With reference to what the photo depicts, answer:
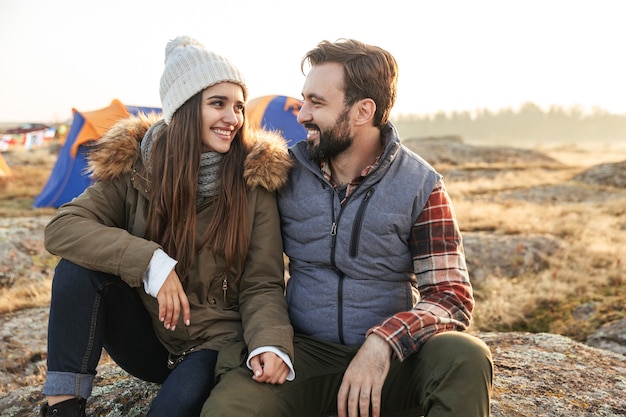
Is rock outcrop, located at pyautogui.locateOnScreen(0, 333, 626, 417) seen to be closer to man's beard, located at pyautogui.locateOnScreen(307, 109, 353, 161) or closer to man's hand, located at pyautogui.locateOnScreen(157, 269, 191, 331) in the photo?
man's hand, located at pyautogui.locateOnScreen(157, 269, 191, 331)

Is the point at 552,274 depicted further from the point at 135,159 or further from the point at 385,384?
the point at 135,159

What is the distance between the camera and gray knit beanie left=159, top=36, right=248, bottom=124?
282 cm

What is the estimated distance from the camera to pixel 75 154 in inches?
421

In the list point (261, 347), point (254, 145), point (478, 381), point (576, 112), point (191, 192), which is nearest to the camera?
point (478, 381)

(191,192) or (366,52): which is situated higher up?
(366,52)

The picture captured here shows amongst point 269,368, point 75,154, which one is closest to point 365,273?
point 269,368

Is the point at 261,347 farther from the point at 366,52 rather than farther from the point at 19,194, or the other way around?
the point at 19,194

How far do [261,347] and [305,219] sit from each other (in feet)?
2.29

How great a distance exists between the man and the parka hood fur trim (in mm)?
123

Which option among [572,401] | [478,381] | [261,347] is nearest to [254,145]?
[261,347]

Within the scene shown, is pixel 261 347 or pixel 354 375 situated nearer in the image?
pixel 354 375

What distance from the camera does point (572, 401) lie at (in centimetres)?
280

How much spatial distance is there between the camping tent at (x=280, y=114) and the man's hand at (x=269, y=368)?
911 centimetres

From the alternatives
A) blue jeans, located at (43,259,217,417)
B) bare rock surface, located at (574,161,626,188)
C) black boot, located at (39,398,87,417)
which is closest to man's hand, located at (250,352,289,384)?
blue jeans, located at (43,259,217,417)
